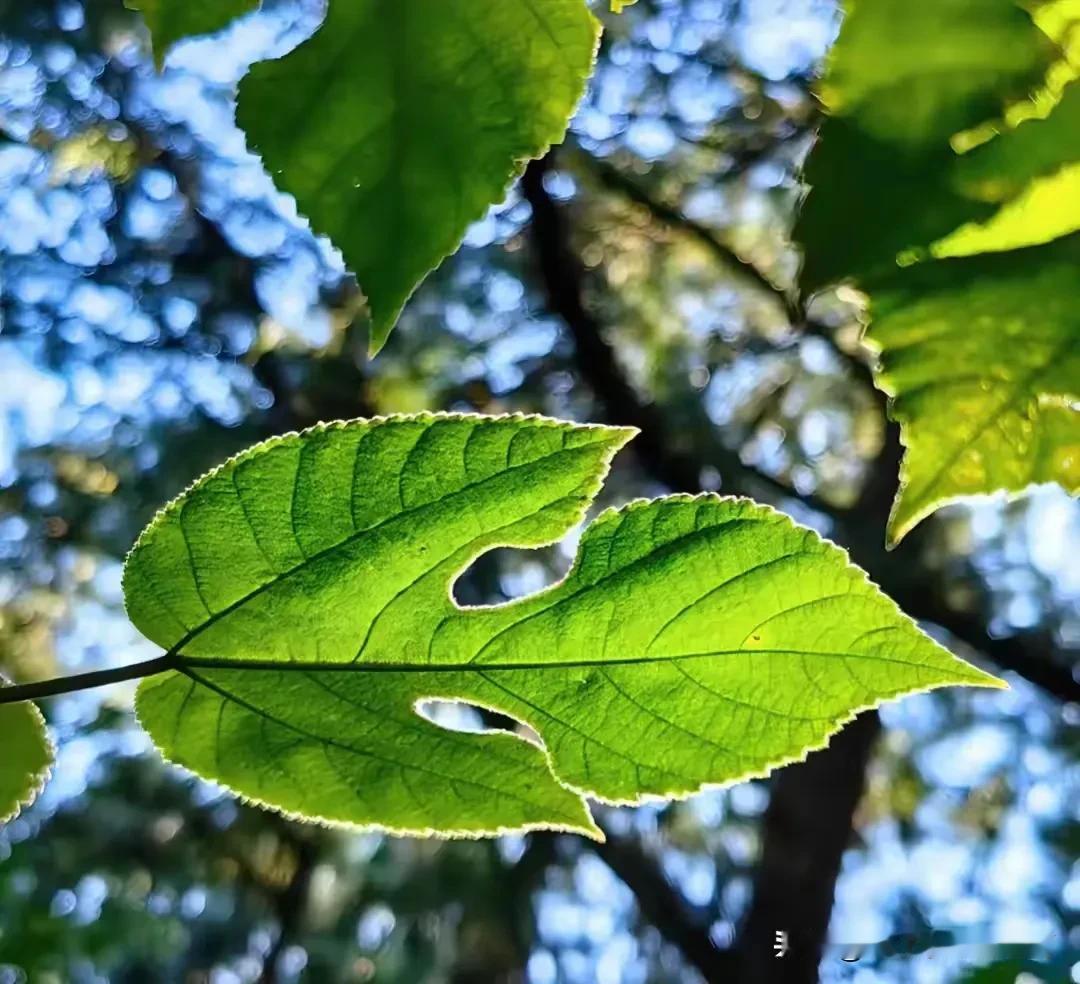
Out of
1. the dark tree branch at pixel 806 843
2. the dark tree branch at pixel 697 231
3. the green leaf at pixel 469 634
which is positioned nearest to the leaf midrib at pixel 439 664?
the green leaf at pixel 469 634

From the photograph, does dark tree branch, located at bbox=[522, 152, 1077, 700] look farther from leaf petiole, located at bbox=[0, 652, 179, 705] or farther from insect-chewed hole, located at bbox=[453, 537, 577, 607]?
leaf petiole, located at bbox=[0, 652, 179, 705]

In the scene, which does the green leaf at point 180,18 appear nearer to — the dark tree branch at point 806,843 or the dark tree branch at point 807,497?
the dark tree branch at point 807,497

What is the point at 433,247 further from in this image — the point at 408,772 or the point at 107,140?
the point at 107,140

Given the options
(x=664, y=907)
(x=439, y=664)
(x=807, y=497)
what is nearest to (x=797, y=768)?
(x=664, y=907)

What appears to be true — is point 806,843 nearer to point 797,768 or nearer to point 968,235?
point 797,768

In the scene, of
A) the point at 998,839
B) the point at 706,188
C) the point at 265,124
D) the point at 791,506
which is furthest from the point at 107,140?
the point at 998,839

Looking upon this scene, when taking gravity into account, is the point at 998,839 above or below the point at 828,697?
below
